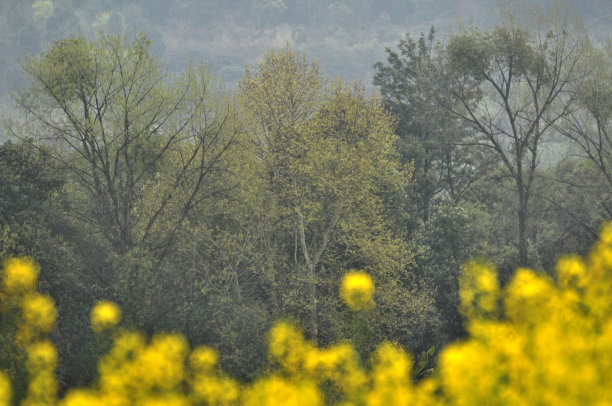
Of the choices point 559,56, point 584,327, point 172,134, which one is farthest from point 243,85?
point 584,327

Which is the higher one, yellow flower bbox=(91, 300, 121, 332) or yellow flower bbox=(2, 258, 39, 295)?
yellow flower bbox=(2, 258, 39, 295)

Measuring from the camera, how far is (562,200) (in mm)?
34500

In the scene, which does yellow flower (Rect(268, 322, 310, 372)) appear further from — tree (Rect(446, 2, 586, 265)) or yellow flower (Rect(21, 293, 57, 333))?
tree (Rect(446, 2, 586, 265))

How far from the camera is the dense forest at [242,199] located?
54.0 feet

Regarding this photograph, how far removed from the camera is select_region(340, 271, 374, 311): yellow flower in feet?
69.8

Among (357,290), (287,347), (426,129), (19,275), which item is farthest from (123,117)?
(426,129)

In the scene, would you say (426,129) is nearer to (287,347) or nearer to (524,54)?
(524,54)

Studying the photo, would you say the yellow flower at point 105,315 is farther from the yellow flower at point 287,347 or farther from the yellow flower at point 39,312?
the yellow flower at point 287,347

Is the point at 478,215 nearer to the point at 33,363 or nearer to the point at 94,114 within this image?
the point at 94,114

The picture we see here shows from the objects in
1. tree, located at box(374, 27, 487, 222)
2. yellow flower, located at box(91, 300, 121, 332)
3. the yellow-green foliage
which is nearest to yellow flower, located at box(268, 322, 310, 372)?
the yellow-green foliage

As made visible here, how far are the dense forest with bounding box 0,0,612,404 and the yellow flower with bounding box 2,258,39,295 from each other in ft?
1.59

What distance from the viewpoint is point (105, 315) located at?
51.2 ft

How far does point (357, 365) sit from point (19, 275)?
32.9 feet

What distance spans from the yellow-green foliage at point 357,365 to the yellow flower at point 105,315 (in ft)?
0.10
